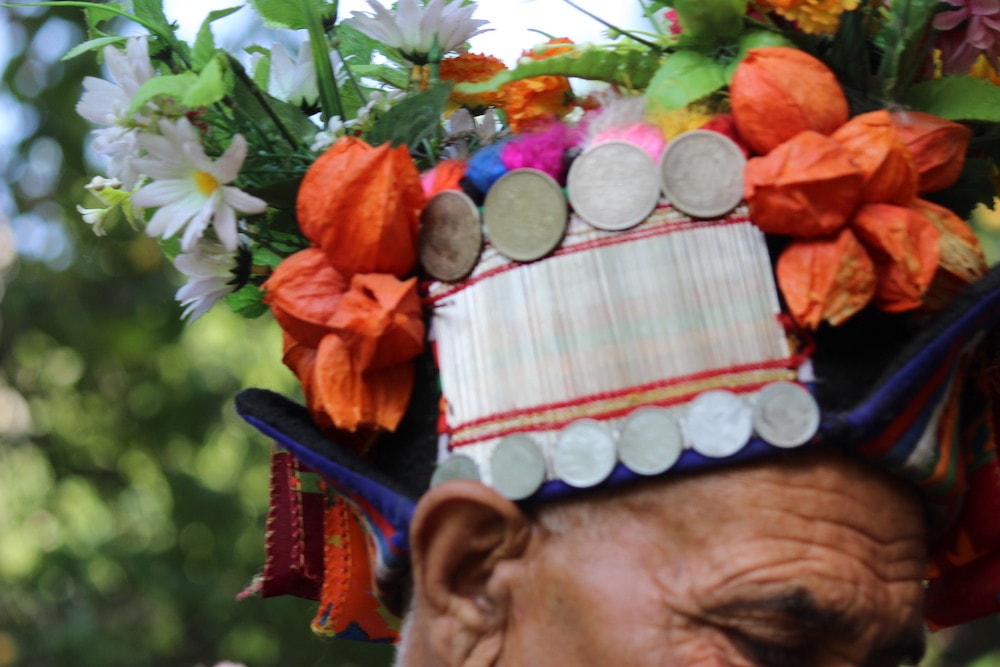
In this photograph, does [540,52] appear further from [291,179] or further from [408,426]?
[408,426]

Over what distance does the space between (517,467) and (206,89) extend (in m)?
0.73

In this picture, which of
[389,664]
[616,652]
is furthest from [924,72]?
[389,664]

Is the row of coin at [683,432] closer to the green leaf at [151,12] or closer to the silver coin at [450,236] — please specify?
the silver coin at [450,236]

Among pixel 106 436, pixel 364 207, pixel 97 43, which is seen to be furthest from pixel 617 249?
pixel 106 436

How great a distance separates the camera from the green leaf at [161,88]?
2.05m

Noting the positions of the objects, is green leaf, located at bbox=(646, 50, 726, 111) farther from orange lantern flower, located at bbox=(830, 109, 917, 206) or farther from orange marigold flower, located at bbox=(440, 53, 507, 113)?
orange marigold flower, located at bbox=(440, 53, 507, 113)

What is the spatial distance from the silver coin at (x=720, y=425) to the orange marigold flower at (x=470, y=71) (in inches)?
33.1

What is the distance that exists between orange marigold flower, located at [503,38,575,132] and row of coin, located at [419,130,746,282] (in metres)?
0.25

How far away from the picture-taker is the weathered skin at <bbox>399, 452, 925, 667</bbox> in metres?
1.83

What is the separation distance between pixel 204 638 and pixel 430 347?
4.48 m

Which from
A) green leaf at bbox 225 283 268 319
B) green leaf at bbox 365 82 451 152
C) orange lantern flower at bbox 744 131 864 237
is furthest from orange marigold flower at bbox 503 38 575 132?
green leaf at bbox 225 283 268 319

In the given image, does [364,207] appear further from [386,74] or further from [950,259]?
[950,259]

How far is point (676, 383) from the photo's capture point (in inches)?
72.6

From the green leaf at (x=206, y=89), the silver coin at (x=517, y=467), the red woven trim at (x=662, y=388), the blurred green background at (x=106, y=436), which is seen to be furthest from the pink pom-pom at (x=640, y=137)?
the blurred green background at (x=106, y=436)
